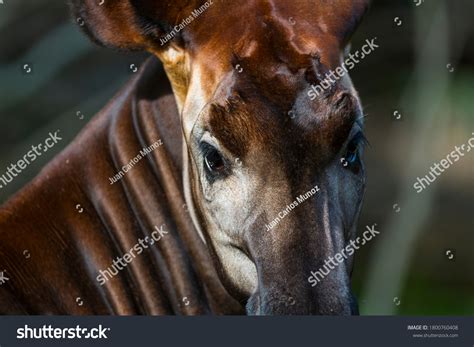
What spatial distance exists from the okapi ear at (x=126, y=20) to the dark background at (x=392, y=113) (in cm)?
174

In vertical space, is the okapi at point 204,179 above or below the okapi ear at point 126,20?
below

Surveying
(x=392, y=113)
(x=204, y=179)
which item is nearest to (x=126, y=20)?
(x=204, y=179)

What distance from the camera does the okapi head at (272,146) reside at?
3.11 meters

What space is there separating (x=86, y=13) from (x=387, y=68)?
3758 millimetres

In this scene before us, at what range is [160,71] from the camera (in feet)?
12.3

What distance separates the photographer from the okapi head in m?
3.11

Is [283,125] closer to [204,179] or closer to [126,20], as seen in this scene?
[204,179]

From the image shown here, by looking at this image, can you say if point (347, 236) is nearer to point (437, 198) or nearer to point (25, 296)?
point (25, 296)

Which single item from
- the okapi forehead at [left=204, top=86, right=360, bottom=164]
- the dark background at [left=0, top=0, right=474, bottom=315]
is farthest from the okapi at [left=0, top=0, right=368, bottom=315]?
the dark background at [left=0, top=0, right=474, bottom=315]

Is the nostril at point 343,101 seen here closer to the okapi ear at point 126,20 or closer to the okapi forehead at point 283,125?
the okapi forehead at point 283,125

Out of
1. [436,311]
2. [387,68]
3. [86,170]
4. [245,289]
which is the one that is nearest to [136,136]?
[86,170]

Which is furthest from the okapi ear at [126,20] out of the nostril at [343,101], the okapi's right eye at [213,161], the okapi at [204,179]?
the nostril at [343,101]

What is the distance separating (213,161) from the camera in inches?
127

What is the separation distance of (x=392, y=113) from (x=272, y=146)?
13.8 ft
